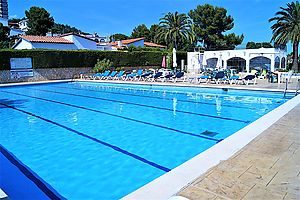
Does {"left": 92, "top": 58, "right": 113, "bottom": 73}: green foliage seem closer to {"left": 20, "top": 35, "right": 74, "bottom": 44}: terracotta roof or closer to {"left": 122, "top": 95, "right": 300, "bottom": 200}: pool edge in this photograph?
{"left": 20, "top": 35, "right": 74, "bottom": 44}: terracotta roof

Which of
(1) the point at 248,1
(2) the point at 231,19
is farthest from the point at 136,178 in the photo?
(2) the point at 231,19

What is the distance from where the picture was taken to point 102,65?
24.5 m

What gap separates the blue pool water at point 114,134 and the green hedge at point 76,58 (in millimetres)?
9855

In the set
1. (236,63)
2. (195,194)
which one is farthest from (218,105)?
(236,63)

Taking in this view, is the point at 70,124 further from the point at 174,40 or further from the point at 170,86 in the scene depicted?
the point at 174,40

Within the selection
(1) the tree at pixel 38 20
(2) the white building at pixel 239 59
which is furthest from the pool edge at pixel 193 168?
(1) the tree at pixel 38 20

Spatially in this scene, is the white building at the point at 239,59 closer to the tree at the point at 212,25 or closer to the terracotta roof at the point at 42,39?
the tree at the point at 212,25

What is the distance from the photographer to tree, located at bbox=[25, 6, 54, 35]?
142 feet

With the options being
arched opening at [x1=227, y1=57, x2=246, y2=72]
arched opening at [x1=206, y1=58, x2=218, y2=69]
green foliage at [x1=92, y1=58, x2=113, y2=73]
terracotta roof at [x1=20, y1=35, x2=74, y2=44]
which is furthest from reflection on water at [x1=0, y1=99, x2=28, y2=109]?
arched opening at [x1=227, y1=57, x2=246, y2=72]

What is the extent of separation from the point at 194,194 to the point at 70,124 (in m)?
5.90

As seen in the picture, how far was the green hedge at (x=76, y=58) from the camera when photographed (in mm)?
20933

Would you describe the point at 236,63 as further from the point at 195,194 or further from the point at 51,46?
the point at 195,194

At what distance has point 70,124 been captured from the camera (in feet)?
26.4

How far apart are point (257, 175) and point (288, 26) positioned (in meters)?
27.5
